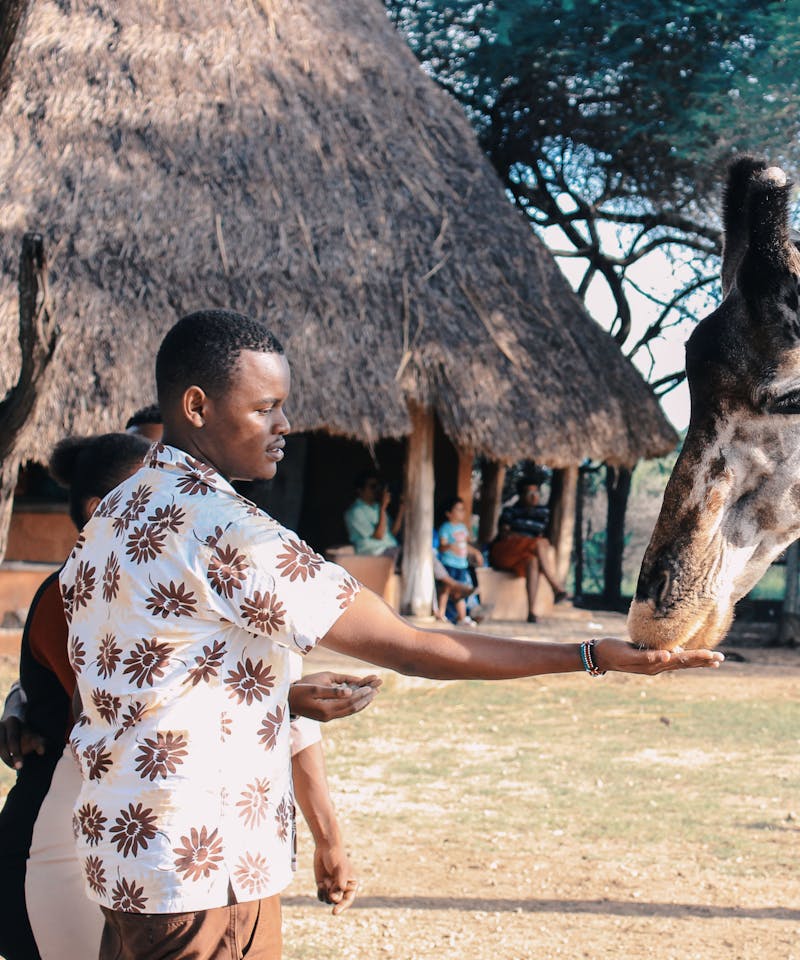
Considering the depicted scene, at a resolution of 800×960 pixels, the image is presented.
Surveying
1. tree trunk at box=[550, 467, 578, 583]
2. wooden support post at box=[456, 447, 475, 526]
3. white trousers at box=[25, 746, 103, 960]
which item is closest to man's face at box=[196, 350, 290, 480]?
white trousers at box=[25, 746, 103, 960]

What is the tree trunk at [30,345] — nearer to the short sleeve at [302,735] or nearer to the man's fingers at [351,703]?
the short sleeve at [302,735]

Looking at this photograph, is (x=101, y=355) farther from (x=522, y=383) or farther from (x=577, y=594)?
(x=577, y=594)

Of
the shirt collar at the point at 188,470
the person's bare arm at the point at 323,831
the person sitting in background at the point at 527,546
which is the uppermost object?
the shirt collar at the point at 188,470

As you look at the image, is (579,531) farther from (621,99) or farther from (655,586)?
(655,586)

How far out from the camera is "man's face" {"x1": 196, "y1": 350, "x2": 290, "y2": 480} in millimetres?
2047

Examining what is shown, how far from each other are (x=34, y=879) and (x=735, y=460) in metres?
1.58

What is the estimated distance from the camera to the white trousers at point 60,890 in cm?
231

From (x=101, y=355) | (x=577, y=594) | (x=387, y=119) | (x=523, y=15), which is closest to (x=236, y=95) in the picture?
(x=387, y=119)

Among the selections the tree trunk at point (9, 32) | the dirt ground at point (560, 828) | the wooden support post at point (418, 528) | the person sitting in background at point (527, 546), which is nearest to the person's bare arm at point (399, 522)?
the wooden support post at point (418, 528)

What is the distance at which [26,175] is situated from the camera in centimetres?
1090

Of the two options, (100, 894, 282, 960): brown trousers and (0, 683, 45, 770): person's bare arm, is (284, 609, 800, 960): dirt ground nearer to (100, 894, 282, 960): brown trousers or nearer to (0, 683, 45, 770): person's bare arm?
(0, 683, 45, 770): person's bare arm

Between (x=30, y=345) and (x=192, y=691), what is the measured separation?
2.97 meters

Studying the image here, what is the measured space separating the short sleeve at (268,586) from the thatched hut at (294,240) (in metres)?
8.32

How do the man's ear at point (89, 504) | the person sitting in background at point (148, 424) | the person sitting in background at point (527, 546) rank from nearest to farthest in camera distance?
the man's ear at point (89, 504) < the person sitting in background at point (148, 424) < the person sitting in background at point (527, 546)
